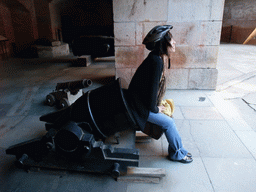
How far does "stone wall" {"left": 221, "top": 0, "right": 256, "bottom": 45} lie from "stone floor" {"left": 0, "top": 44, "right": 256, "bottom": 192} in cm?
1154

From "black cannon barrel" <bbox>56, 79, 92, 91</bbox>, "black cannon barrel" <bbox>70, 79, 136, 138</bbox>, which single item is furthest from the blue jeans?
"black cannon barrel" <bbox>56, 79, 92, 91</bbox>

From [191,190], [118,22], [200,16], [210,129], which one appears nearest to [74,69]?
[118,22]

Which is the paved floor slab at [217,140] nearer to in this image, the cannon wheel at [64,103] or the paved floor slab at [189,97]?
the paved floor slab at [189,97]

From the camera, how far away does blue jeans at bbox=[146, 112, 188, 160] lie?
94.0 inches

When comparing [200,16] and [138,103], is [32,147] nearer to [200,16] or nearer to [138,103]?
[138,103]

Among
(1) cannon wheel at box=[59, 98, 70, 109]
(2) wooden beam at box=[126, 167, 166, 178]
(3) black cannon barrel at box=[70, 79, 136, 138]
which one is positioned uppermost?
(3) black cannon barrel at box=[70, 79, 136, 138]

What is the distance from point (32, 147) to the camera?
2305 mm

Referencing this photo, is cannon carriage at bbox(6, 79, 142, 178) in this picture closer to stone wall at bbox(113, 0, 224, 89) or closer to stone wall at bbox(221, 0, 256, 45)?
stone wall at bbox(113, 0, 224, 89)

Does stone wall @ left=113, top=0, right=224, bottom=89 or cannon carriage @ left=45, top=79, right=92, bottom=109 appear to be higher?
stone wall @ left=113, top=0, right=224, bottom=89

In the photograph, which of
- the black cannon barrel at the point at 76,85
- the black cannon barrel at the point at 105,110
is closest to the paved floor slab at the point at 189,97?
the black cannon barrel at the point at 76,85

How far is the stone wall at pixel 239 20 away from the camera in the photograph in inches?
619

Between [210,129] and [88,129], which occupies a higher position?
[88,129]

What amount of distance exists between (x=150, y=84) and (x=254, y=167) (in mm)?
1538

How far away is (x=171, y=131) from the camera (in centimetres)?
244
